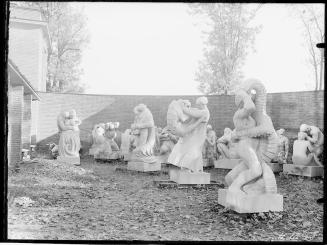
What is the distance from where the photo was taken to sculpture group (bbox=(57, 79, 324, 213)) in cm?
614

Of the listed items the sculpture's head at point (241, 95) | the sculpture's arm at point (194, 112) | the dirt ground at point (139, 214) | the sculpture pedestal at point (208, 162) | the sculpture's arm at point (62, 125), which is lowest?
the dirt ground at point (139, 214)

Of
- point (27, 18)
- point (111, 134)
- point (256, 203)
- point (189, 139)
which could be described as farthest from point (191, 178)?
point (27, 18)

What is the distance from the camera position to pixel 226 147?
13.9 m

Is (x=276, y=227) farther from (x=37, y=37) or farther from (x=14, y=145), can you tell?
(x=37, y=37)

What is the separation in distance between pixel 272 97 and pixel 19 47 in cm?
1285

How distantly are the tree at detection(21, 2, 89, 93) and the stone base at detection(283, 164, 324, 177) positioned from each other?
554 inches

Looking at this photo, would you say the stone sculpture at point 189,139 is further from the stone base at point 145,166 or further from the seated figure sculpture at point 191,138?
the stone base at point 145,166

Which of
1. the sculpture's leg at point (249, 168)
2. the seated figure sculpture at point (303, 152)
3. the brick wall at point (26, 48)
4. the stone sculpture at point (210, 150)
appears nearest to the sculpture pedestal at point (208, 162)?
the stone sculpture at point (210, 150)

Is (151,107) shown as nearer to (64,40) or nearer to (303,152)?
(64,40)

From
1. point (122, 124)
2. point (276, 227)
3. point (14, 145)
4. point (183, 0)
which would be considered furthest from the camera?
point (122, 124)

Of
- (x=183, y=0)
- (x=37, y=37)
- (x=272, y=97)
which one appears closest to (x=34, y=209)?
(x=183, y=0)

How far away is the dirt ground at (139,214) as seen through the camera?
5344mm

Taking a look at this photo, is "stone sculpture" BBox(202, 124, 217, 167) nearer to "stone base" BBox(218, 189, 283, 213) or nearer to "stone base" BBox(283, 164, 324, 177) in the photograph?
"stone base" BBox(283, 164, 324, 177)

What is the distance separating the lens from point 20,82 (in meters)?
10.8
